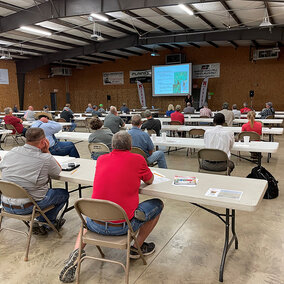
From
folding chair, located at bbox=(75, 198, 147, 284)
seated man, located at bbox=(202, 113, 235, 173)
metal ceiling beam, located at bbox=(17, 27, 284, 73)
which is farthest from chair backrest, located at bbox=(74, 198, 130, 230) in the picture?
metal ceiling beam, located at bbox=(17, 27, 284, 73)

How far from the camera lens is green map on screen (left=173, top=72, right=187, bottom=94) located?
14.9 meters

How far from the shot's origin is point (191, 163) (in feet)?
19.1

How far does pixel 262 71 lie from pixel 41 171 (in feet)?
46.7

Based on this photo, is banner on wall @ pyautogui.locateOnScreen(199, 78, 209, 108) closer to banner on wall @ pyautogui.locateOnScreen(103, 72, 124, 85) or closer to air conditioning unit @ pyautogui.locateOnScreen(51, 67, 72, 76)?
banner on wall @ pyautogui.locateOnScreen(103, 72, 124, 85)

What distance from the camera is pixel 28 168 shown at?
2.38 meters

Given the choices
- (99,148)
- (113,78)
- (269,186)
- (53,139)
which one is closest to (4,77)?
(113,78)

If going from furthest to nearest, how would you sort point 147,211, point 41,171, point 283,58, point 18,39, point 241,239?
point 283,58 → point 18,39 → point 241,239 → point 41,171 → point 147,211

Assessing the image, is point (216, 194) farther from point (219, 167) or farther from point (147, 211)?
point (219, 167)

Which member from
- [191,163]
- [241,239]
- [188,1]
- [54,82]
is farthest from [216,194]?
[54,82]

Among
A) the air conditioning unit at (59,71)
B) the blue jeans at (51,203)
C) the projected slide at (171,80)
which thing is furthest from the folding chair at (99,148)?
the air conditioning unit at (59,71)

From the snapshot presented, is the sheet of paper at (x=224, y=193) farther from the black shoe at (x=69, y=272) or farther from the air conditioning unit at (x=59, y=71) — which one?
the air conditioning unit at (x=59, y=71)

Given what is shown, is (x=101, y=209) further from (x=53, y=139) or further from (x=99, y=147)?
(x=53, y=139)

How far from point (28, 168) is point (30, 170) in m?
0.02

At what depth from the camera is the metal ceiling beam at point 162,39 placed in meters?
11.0
